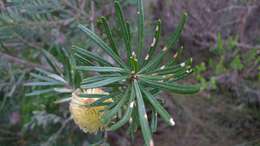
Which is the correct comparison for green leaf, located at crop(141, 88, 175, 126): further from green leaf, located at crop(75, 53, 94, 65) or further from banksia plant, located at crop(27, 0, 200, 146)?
green leaf, located at crop(75, 53, 94, 65)

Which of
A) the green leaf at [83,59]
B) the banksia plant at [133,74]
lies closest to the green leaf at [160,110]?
the banksia plant at [133,74]

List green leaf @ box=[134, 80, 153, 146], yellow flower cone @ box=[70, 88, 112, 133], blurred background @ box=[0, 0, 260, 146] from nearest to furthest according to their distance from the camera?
green leaf @ box=[134, 80, 153, 146], yellow flower cone @ box=[70, 88, 112, 133], blurred background @ box=[0, 0, 260, 146]

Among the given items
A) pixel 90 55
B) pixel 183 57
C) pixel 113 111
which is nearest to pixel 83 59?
pixel 90 55

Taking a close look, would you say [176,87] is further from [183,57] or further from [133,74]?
[183,57]

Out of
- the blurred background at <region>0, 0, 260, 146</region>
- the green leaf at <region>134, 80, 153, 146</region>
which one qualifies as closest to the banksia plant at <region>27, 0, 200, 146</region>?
the green leaf at <region>134, 80, 153, 146</region>

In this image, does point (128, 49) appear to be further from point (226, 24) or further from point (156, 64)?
point (226, 24)

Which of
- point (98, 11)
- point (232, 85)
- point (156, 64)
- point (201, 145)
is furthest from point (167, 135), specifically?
point (156, 64)

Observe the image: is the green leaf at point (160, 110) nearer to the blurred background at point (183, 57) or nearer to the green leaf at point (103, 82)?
the green leaf at point (103, 82)
